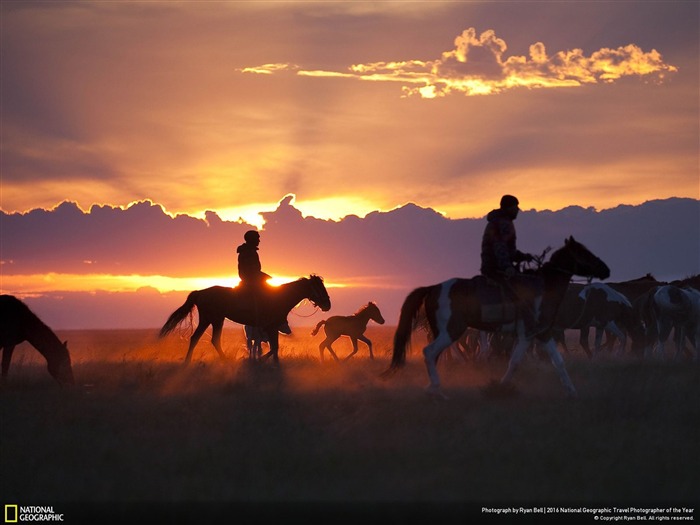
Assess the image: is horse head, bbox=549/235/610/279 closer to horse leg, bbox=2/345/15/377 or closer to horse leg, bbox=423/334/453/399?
horse leg, bbox=423/334/453/399

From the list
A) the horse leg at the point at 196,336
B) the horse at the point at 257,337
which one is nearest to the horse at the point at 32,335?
the horse leg at the point at 196,336

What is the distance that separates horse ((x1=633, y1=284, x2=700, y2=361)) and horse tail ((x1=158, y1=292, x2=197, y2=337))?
505 inches

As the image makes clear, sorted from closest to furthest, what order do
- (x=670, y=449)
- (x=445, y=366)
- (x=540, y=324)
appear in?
(x=670, y=449) → (x=540, y=324) → (x=445, y=366)

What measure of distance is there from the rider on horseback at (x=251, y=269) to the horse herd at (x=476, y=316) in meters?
0.22

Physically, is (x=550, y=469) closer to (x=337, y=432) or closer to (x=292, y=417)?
(x=337, y=432)

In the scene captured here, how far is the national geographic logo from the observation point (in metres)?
9.12

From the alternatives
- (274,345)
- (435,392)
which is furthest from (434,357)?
(274,345)

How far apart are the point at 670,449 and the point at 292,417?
5471 millimetres

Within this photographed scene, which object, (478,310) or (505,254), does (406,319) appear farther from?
(505,254)

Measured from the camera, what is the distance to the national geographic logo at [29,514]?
29.9 ft

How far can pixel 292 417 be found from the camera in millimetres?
13906

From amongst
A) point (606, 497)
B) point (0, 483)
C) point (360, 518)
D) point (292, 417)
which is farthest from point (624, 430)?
point (0, 483)

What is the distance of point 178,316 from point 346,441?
11988 mm

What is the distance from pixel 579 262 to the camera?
55.5 ft
